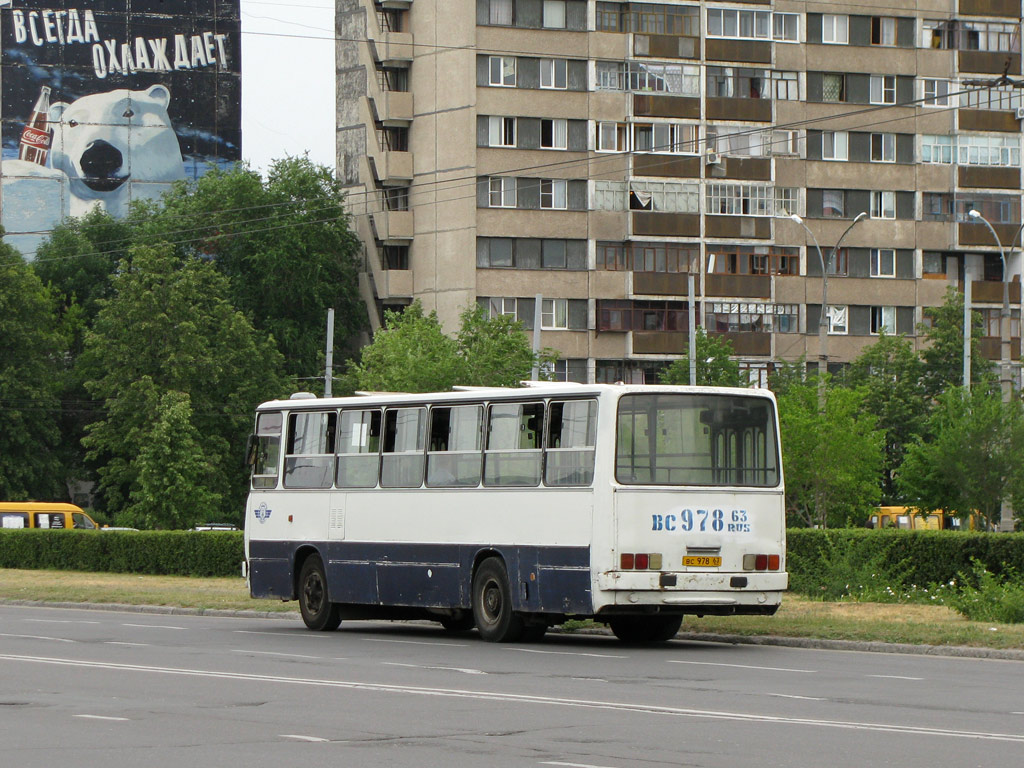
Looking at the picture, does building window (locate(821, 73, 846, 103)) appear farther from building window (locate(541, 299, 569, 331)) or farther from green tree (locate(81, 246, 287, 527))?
green tree (locate(81, 246, 287, 527))

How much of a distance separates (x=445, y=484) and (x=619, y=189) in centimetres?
5383

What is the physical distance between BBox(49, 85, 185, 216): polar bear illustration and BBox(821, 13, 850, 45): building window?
32769mm

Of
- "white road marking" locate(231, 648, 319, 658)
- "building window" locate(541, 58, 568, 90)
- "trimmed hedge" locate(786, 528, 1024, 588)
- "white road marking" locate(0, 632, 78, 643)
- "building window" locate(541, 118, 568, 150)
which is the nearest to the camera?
"white road marking" locate(231, 648, 319, 658)

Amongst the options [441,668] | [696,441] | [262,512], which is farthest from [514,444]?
[262,512]

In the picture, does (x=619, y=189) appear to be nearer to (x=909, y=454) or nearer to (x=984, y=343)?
(x=984, y=343)

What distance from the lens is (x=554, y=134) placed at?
7638cm

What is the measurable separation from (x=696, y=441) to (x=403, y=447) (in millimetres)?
4441

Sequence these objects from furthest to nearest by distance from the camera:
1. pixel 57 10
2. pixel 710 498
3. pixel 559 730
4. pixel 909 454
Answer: pixel 57 10, pixel 909 454, pixel 710 498, pixel 559 730

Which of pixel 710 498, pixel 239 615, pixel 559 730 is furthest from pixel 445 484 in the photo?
pixel 559 730

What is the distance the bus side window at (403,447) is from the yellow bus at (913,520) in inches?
897

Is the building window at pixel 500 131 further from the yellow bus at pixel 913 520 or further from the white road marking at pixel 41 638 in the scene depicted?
the white road marking at pixel 41 638

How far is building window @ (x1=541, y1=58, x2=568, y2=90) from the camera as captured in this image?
250ft

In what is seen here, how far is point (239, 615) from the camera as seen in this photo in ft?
99.8

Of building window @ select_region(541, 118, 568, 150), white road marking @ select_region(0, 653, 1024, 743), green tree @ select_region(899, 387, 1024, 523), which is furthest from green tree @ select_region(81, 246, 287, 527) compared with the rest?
white road marking @ select_region(0, 653, 1024, 743)
